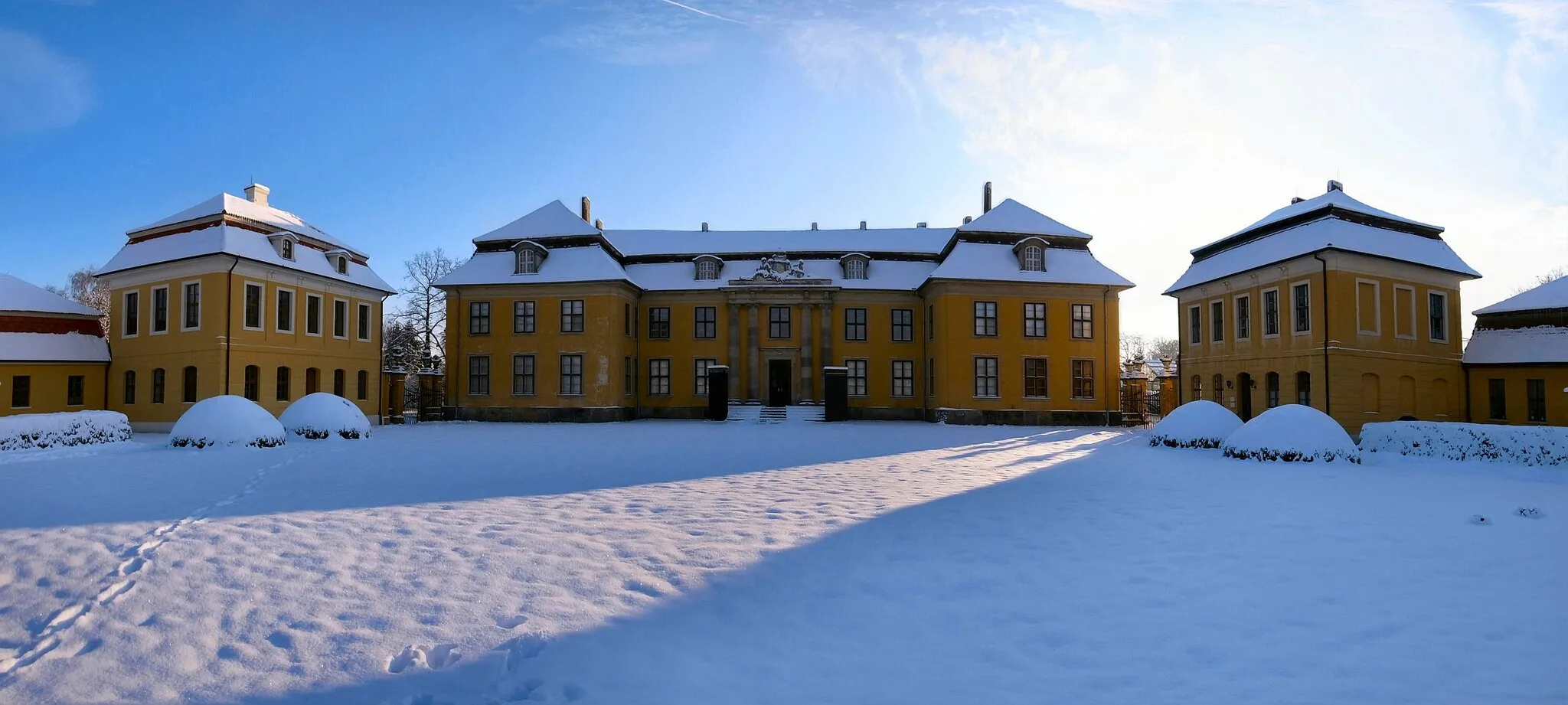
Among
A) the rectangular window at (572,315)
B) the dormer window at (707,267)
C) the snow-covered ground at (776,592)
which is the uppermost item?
the dormer window at (707,267)

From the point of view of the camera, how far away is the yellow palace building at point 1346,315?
78.0 feet

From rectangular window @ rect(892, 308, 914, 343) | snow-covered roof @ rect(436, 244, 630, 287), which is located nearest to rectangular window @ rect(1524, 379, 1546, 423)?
rectangular window @ rect(892, 308, 914, 343)

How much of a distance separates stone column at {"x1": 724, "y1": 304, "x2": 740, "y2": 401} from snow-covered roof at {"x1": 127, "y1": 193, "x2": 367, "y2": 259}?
1827 cm

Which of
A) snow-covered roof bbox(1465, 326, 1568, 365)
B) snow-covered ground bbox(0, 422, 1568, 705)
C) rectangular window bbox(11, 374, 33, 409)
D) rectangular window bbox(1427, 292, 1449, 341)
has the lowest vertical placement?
snow-covered ground bbox(0, 422, 1568, 705)

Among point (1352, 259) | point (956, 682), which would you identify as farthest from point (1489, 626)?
point (1352, 259)

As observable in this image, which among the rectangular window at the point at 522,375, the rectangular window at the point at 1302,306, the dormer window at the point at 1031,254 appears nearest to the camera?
the rectangular window at the point at 1302,306

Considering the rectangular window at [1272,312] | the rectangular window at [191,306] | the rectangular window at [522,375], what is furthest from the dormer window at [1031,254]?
the rectangular window at [191,306]

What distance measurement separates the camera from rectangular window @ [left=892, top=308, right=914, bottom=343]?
36.2 metres

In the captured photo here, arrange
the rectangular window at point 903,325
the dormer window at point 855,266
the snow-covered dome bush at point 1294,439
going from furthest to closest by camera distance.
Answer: the dormer window at point 855,266 → the rectangular window at point 903,325 → the snow-covered dome bush at point 1294,439

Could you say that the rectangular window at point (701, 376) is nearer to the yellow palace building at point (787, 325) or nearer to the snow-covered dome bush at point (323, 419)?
the yellow palace building at point (787, 325)

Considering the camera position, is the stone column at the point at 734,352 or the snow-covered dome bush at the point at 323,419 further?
the stone column at the point at 734,352

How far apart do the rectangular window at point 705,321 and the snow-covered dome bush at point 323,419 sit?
16742 mm

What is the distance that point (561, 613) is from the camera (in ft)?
18.3

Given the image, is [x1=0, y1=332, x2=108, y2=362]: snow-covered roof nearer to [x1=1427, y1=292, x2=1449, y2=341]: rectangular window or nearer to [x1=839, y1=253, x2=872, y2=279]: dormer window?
[x1=839, y1=253, x2=872, y2=279]: dormer window
